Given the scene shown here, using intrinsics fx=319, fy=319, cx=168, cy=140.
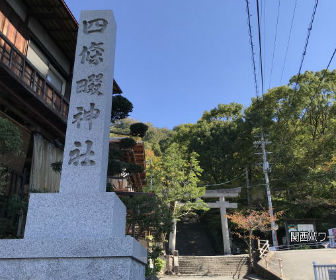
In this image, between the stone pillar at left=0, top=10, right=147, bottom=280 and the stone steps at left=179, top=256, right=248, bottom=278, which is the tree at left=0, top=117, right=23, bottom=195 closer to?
the stone pillar at left=0, top=10, right=147, bottom=280

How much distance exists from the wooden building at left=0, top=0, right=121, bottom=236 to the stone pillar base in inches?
256

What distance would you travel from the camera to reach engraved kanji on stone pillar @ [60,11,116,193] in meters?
4.80

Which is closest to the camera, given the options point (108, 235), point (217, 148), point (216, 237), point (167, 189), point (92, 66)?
point (108, 235)

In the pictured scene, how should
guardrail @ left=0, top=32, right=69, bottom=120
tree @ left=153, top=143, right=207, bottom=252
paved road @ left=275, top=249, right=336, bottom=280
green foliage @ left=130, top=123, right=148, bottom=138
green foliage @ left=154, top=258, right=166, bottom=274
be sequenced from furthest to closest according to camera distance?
tree @ left=153, top=143, right=207, bottom=252 → green foliage @ left=154, top=258, right=166, bottom=274 → paved road @ left=275, top=249, right=336, bottom=280 → green foliage @ left=130, top=123, right=148, bottom=138 → guardrail @ left=0, top=32, right=69, bottom=120

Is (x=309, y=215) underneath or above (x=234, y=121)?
underneath

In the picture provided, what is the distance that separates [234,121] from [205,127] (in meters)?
3.63

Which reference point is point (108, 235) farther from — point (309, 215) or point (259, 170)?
point (259, 170)

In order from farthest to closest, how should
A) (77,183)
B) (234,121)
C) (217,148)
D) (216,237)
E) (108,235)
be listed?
(234,121), (217,148), (216,237), (77,183), (108,235)

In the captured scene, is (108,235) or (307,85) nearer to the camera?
(108,235)

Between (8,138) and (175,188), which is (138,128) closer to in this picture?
(8,138)

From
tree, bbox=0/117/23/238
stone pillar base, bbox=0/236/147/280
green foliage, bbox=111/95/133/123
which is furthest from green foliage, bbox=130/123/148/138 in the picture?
stone pillar base, bbox=0/236/147/280

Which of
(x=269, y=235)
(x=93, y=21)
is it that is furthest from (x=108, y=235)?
(x=269, y=235)

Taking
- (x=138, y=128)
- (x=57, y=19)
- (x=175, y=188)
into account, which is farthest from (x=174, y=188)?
(x=57, y=19)

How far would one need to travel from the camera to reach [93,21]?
19.1ft
